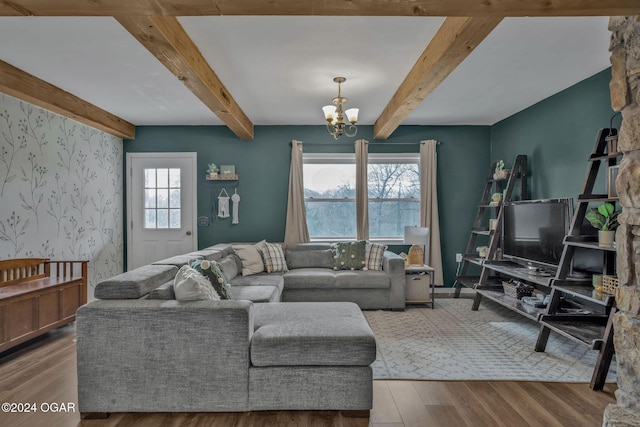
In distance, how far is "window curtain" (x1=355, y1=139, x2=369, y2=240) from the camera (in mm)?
5562

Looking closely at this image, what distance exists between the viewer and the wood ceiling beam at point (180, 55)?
7.36ft

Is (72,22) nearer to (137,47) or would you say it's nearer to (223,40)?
(137,47)

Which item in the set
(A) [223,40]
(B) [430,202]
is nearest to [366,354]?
(A) [223,40]

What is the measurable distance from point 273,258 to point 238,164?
1680 mm

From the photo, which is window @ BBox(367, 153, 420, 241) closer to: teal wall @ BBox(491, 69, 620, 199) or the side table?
the side table

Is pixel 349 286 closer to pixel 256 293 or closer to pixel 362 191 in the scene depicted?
pixel 256 293

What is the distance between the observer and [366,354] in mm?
2199

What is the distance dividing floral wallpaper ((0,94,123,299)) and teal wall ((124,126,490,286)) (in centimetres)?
80

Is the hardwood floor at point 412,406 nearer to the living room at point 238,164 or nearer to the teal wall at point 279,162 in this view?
the living room at point 238,164

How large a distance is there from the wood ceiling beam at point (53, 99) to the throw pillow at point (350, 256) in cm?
340

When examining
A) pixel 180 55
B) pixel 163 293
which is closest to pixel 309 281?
pixel 163 293

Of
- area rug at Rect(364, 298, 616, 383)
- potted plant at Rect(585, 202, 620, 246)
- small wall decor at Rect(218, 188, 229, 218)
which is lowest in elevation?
area rug at Rect(364, 298, 616, 383)

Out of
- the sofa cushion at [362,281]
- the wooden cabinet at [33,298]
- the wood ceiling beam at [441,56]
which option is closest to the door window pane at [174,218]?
the wooden cabinet at [33,298]

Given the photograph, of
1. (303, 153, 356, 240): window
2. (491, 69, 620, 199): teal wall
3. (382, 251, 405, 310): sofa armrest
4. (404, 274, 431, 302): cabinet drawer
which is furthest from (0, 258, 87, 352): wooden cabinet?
(491, 69, 620, 199): teal wall
